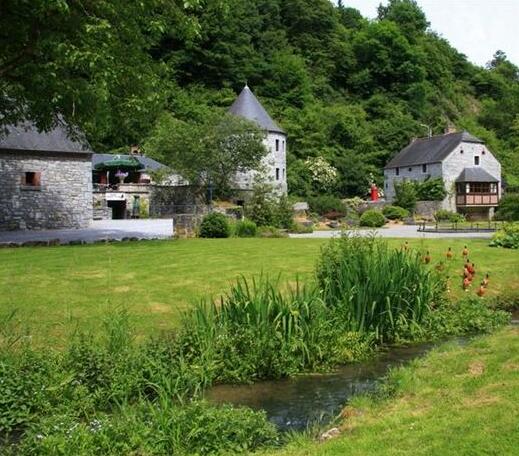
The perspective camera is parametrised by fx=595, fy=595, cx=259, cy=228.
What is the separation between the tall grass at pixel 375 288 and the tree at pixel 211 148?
24.4 meters

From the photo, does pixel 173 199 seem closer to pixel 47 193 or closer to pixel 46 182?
pixel 47 193

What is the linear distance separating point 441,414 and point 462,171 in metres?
53.7

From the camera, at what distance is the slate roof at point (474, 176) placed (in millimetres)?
54562

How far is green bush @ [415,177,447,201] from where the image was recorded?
5334 centimetres

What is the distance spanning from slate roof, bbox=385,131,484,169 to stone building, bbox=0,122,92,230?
1398 inches

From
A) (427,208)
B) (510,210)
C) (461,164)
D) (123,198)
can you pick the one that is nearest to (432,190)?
(427,208)

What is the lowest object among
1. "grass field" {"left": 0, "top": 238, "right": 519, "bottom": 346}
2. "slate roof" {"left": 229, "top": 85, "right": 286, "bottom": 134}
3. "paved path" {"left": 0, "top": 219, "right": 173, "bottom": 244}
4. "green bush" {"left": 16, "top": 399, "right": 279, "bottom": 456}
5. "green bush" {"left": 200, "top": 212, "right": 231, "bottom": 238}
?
"green bush" {"left": 16, "top": 399, "right": 279, "bottom": 456}

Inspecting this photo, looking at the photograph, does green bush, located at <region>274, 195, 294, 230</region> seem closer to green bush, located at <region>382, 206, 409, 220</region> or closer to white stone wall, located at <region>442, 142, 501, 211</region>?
green bush, located at <region>382, 206, 409, 220</region>

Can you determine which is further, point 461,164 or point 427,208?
point 461,164

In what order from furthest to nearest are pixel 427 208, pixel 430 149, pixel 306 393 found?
1. pixel 430 149
2. pixel 427 208
3. pixel 306 393

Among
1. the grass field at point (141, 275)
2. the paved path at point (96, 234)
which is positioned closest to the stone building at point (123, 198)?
the paved path at point (96, 234)

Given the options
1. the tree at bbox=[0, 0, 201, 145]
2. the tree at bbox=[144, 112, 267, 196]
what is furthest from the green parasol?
the tree at bbox=[0, 0, 201, 145]

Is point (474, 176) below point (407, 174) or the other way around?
below

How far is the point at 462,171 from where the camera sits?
2194 inches
